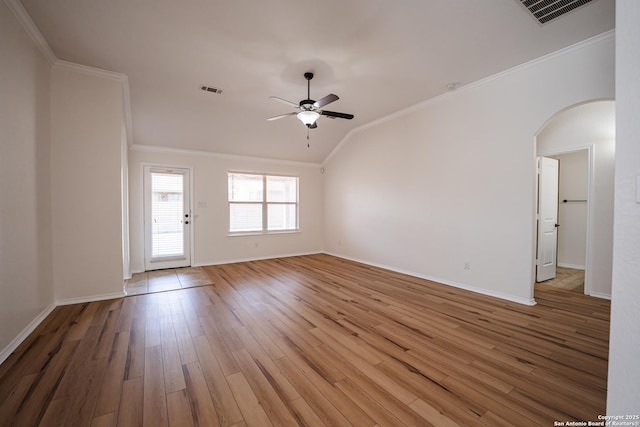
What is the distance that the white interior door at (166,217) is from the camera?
530 cm

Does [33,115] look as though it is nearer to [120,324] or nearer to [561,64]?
[120,324]

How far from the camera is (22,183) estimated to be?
2488mm

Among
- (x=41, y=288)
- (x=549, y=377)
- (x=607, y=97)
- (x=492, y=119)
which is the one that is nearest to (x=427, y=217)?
(x=492, y=119)

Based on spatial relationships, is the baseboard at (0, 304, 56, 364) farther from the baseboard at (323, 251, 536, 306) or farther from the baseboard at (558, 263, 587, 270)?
the baseboard at (558, 263, 587, 270)

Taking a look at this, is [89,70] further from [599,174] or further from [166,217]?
[599,174]

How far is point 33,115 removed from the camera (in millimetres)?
2701

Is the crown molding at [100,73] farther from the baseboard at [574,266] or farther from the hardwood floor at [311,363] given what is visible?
the baseboard at [574,266]

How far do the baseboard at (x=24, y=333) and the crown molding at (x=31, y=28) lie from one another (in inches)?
114

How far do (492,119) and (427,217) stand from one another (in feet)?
5.72

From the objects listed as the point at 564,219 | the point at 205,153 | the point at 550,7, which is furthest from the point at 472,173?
the point at 205,153

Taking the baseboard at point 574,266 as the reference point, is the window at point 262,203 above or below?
above

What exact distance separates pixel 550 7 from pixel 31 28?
4.97 meters

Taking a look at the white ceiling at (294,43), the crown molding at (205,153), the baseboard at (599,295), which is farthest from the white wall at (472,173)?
the crown molding at (205,153)

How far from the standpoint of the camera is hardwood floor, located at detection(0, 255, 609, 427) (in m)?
1.58
